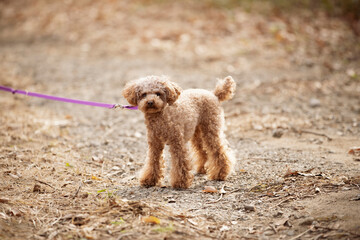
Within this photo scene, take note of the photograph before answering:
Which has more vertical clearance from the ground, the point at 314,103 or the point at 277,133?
the point at 314,103

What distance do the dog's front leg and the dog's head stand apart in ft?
1.94

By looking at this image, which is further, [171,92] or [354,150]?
[354,150]

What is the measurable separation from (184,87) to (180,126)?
439 centimetres

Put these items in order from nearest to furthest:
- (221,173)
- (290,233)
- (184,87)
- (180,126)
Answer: (290,233)
(180,126)
(221,173)
(184,87)

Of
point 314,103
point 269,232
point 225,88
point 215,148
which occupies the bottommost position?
point 269,232

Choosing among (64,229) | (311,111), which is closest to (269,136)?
(311,111)

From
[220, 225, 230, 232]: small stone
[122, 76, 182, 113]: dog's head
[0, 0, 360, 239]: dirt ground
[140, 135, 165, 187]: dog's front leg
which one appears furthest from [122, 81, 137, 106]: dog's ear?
[220, 225, 230, 232]: small stone

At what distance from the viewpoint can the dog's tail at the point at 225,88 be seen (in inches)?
182

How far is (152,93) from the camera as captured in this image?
12.8ft

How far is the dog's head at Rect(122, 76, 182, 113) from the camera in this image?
383 cm

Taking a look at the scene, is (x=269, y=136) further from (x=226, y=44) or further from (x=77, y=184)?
(x=226, y=44)

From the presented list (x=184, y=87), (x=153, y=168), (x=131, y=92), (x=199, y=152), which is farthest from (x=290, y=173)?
(x=184, y=87)

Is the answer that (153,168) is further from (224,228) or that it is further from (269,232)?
(269,232)

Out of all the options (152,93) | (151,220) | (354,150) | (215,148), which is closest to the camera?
(151,220)
